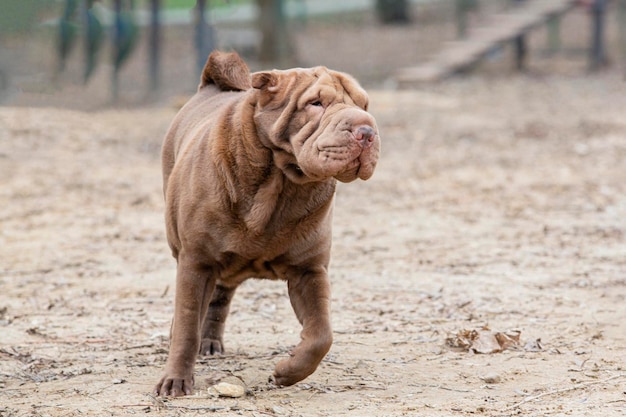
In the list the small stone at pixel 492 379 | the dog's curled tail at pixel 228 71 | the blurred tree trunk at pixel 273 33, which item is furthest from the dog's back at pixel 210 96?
the blurred tree trunk at pixel 273 33

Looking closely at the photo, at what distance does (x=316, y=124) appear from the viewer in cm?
404

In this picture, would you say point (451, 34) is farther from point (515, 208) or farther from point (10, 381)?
point (10, 381)

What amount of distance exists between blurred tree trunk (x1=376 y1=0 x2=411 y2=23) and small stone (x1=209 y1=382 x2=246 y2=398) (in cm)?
2078

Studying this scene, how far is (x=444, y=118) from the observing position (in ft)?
43.7

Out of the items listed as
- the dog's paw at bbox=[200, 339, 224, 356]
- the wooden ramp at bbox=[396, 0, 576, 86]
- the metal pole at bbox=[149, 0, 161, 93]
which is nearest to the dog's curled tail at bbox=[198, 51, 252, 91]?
the dog's paw at bbox=[200, 339, 224, 356]

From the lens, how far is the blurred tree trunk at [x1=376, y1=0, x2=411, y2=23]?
2440 centimetres

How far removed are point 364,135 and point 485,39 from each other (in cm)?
1508

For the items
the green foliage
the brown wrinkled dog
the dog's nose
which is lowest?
the brown wrinkled dog

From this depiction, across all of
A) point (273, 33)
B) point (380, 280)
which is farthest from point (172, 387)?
point (273, 33)

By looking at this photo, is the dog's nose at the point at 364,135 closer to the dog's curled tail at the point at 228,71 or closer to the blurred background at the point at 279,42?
the dog's curled tail at the point at 228,71

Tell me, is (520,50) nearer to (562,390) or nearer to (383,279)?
(383,279)

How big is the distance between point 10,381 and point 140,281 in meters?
2.05

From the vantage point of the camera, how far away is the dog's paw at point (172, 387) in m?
4.37

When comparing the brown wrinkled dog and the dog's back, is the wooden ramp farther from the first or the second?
the brown wrinkled dog
